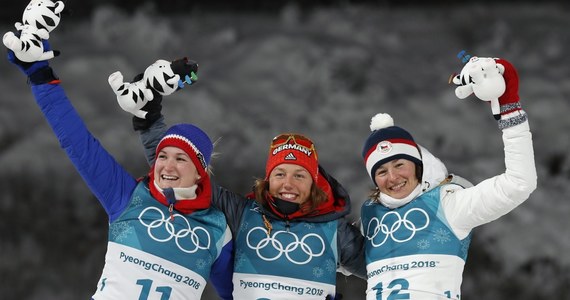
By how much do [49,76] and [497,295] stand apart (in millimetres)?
4607

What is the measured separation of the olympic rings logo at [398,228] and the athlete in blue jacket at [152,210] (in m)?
0.59

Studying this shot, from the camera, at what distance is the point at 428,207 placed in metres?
2.95

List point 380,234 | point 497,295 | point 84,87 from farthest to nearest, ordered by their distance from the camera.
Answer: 1. point 84,87
2. point 497,295
3. point 380,234

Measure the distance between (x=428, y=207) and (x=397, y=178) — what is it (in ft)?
0.53

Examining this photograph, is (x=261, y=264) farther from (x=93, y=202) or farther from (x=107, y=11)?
(x=107, y=11)

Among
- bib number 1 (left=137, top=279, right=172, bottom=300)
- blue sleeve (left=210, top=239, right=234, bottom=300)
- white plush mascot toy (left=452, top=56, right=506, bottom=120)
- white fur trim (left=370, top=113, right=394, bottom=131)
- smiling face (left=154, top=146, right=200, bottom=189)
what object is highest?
white fur trim (left=370, top=113, right=394, bottom=131)

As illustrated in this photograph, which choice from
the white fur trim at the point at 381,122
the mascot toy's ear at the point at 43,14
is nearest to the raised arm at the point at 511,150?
the white fur trim at the point at 381,122

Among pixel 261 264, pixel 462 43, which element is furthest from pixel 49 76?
pixel 462 43

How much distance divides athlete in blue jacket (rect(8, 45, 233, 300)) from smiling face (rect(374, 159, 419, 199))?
0.64 metres

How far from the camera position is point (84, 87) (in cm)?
753

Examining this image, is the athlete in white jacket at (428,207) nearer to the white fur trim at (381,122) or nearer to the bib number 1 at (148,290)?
the white fur trim at (381,122)

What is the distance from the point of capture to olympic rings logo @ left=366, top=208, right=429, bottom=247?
115 inches

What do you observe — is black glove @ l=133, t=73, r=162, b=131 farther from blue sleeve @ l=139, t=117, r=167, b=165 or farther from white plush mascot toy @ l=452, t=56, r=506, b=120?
white plush mascot toy @ l=452, t=56, r=506, b=120

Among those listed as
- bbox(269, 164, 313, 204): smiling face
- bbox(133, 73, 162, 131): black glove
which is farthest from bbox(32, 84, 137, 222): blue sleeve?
bbox(269, 164, 313, 204): smiling face
